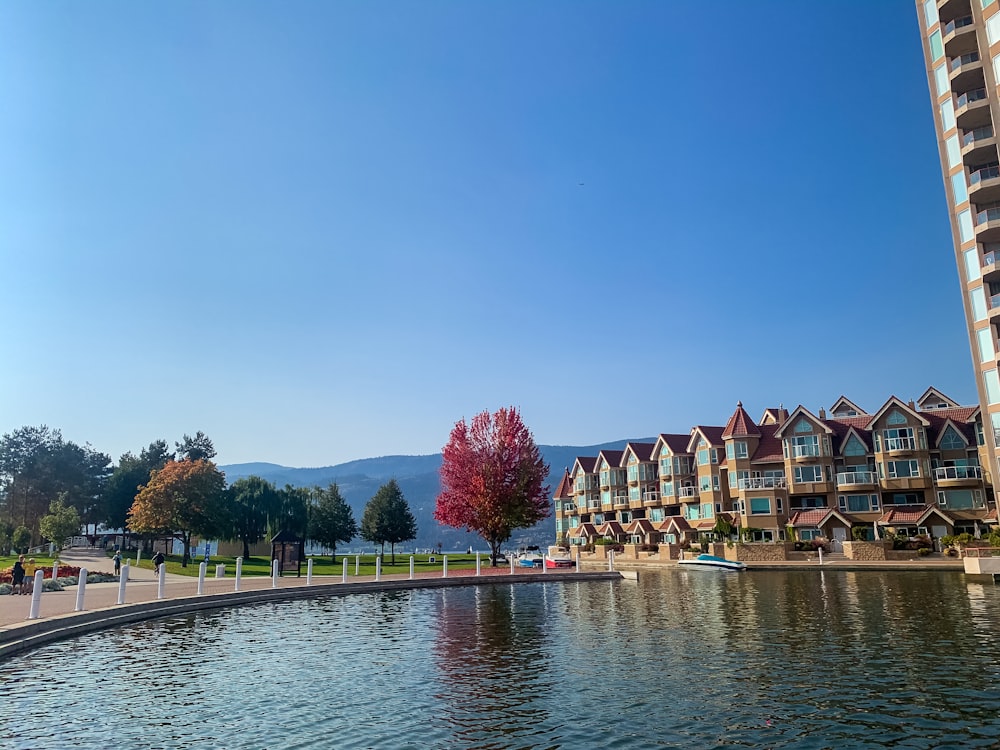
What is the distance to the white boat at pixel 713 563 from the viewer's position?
59.3 m

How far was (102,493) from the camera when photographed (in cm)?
11319

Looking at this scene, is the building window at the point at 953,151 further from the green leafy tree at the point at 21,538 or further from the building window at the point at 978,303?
the green leafy tree at the point at 21,538

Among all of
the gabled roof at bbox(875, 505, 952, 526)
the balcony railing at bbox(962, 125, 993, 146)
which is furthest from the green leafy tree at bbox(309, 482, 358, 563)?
the balcony railing at bbox(962, 125, 993, 146)

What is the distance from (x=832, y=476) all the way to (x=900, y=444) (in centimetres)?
736

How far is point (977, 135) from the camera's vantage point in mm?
54406

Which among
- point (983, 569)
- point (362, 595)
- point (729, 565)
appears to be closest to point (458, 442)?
point (362, 595)

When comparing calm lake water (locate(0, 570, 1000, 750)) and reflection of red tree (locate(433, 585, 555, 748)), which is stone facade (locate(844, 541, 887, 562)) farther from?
reflection of red tree (locate(433, 585, 555, 748))

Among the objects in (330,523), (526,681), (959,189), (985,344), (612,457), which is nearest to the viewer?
(526,681)

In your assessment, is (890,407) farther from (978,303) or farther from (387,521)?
(387,521)

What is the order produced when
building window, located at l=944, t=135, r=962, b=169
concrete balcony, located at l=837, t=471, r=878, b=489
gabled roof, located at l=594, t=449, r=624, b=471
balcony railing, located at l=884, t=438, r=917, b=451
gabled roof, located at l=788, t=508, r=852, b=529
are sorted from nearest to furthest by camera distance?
building window, located at l=944, t=135, r=962, b=169 → gabled roof, located at l=788, t=508, r=852, b=529 → balcony railing, located at l=884, t=438, r=917, b=451 → concrete balcony, located at l=837, t=471, r=878, b=489 → gabled roof, located at l=594, t=449, r=624, b=471

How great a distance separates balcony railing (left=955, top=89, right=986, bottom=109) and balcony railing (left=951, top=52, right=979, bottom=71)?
2.24 meters

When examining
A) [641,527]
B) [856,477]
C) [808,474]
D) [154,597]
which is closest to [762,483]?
[808,474]

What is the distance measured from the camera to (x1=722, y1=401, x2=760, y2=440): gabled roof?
81.8 metres

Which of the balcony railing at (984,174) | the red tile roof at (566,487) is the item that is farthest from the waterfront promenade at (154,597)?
the red tile roof at (566,487)
